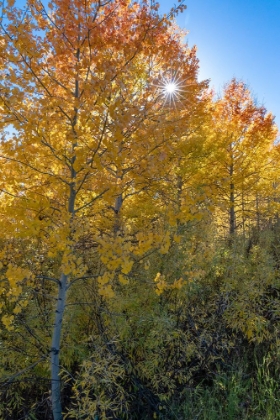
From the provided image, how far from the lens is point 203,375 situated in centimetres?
331

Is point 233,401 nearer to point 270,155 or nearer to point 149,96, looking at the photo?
point 149,96

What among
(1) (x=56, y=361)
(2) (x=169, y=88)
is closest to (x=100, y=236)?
(1) (x=56, y=361)

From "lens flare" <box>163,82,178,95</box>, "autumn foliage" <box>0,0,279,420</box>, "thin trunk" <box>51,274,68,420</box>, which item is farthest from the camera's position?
"lens flare" <box>163,82,178,95</box>

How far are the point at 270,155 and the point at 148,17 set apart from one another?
788 cm

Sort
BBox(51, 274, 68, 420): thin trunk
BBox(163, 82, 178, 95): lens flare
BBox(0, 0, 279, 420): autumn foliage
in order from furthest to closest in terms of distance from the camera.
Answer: BBox(163, 82, 178, 95): lens flare
BBox(51, 274, 68, 420): thin trunk
BBox(0, 0, 279, 420): autumn foliage

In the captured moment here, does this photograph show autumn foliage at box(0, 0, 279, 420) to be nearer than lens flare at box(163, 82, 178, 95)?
Yes

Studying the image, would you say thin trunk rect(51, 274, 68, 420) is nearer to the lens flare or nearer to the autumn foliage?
the autumn foliage

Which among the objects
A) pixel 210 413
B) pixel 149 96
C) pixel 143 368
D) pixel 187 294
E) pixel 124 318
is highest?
pixel 149 96

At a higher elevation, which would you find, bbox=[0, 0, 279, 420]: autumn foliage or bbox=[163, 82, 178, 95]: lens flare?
bbox=[163, 82, 178, 95]: lens flare

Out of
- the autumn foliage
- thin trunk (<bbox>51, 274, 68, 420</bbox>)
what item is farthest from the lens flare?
thin trunk (<bbox>51, 274, 68, 420</bbox>)

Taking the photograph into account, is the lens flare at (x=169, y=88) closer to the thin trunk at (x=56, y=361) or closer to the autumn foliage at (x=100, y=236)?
the autumn foliage at (x=100, y=236)

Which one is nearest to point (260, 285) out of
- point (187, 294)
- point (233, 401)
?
point (187, 294)

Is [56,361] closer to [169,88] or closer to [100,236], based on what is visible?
[100,236]

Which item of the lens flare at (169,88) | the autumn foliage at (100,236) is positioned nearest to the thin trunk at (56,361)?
the autumn foliage at (100,236)
